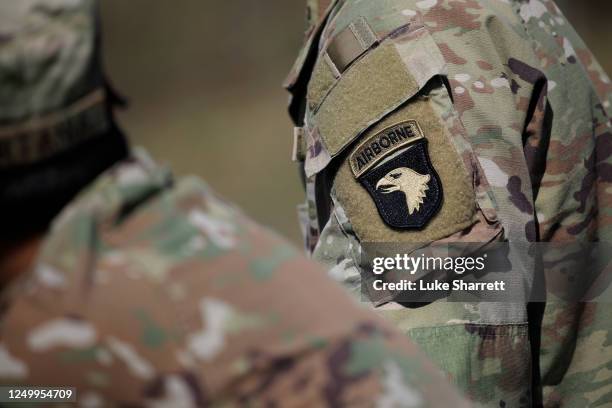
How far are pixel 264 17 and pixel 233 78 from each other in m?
0.44

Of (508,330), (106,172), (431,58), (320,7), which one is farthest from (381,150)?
(106,172)

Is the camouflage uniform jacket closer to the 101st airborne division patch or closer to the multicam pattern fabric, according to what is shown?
the multicam pattern fabric

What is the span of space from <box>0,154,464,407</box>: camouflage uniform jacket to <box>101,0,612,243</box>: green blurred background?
168 inches

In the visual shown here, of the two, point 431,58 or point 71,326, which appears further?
point 431,58

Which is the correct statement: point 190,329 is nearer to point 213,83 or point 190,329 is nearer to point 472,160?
point 472,160

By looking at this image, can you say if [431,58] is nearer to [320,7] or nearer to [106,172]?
[320,7]

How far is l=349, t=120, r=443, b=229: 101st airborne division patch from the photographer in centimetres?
166

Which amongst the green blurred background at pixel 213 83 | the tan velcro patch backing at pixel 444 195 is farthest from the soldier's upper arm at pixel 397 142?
the green blurred background at pixel 213 83

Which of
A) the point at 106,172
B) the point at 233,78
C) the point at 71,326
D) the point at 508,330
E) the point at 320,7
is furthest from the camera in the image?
the point at 233,78

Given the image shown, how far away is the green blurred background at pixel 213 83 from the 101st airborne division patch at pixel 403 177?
358 cm

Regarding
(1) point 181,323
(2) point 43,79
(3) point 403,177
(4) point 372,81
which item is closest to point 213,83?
(4) point 372,81

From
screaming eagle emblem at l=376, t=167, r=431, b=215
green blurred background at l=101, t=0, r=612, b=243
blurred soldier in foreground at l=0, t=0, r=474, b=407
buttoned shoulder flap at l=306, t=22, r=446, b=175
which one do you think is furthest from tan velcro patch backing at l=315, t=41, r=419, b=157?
green blurred background at l=101, t=0, r=612, b=243

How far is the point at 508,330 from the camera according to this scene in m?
1.70

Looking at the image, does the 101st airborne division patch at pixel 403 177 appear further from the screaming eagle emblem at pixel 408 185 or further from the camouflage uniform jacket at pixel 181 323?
the camouflage uniform jacket at pixel 181 323
